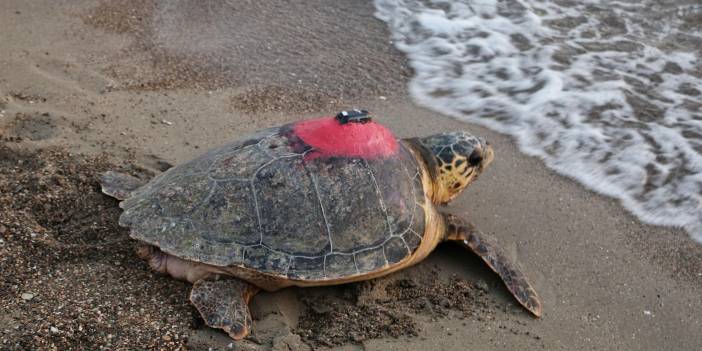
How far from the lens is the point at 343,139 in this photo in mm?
2727

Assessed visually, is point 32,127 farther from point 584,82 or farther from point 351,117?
point 584,82

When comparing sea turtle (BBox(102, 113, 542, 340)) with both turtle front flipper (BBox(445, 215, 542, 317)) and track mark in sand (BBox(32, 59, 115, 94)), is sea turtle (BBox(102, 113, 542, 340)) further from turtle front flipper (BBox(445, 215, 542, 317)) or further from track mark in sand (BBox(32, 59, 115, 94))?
track mark in sand (BBox(32, 59, 115, 94))

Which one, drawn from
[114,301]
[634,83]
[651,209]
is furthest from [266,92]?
[634,83]

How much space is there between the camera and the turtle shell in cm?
249

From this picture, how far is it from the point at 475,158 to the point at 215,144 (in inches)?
62.1

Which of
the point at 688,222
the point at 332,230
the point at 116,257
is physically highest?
the point at 332,230

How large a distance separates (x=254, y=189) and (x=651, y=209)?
96.9 inches

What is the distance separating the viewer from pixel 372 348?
2436 mm

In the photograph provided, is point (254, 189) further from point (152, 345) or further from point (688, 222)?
point (688, 222)

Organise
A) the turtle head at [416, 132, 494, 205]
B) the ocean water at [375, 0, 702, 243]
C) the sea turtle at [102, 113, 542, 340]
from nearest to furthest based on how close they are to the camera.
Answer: the sea turtle at [102, 113, 542, 340], the turtle head at [416, 132, 494, 205], the ocean water at [375, 0, 702, 243]

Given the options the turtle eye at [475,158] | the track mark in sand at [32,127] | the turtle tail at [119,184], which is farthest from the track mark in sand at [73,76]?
the turtle eye at [475,158]

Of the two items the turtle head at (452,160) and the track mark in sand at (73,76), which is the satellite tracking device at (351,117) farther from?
the track mark in sand at (73,76)

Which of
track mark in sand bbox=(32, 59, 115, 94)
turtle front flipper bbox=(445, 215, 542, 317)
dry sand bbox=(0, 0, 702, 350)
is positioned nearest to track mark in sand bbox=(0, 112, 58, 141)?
dry sand bbox=(0, 0, 702, 350)

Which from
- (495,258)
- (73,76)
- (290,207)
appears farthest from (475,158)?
(73,76)
